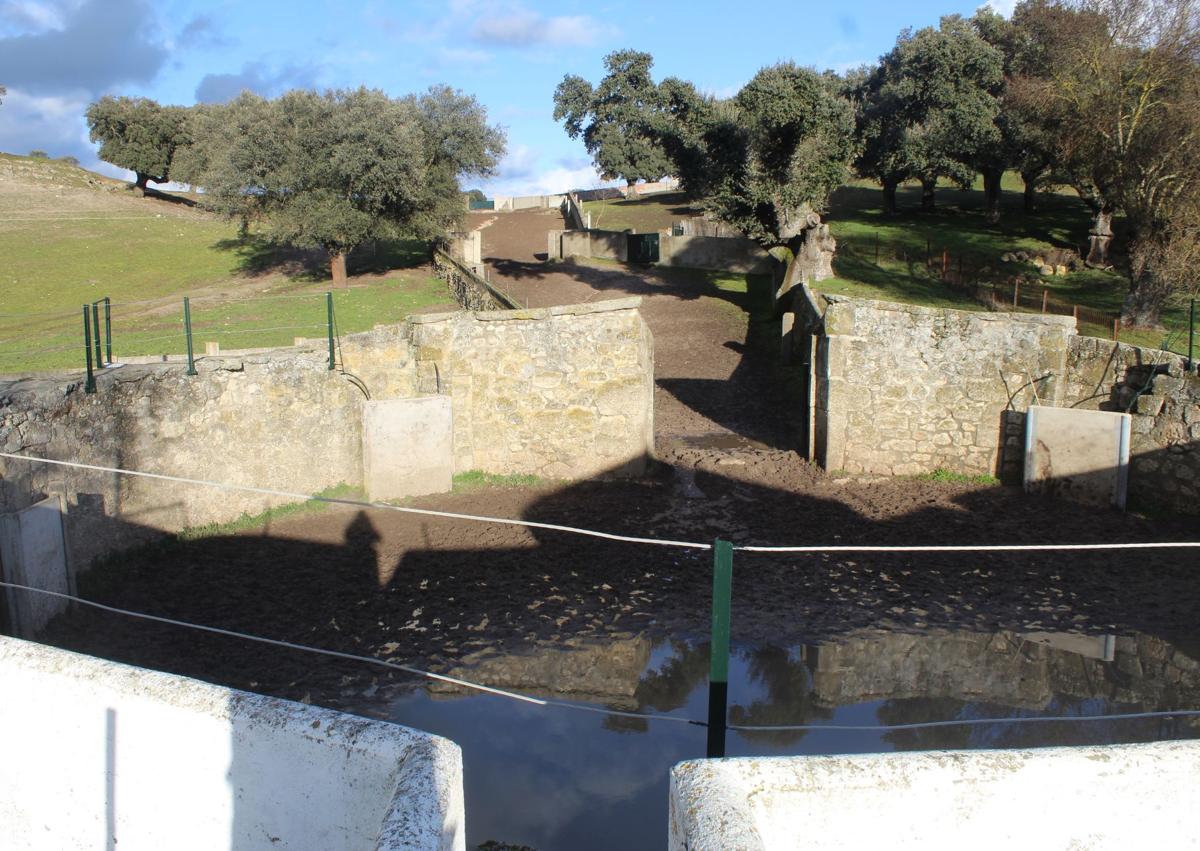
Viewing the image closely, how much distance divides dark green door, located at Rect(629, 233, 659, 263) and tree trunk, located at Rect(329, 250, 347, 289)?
33.2ft

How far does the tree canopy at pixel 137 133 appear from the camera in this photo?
55.7m

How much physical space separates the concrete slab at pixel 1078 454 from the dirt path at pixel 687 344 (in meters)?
3.63

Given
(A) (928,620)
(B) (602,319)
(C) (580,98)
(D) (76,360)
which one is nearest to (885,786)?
(A) (928,620)

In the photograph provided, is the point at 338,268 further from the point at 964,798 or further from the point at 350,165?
the point at 964,798

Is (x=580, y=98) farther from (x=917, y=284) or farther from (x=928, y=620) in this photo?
(x=928, y=620)

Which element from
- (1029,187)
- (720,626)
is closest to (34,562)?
(720,626)

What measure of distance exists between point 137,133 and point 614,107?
28407mm

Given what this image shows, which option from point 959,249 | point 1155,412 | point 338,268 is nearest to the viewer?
point 1155,412

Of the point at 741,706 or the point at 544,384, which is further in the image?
the point at 544,384

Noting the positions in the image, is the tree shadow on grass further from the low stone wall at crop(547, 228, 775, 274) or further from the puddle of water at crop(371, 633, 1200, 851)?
the puddle of water at crop(371, 633, 1200, 851)

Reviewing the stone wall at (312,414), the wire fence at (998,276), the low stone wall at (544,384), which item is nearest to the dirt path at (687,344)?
the low stone wall at (544,384)

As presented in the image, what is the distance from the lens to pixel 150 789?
3.15 meters

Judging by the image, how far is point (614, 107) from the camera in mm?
49375

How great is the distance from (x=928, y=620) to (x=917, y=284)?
757 inches
